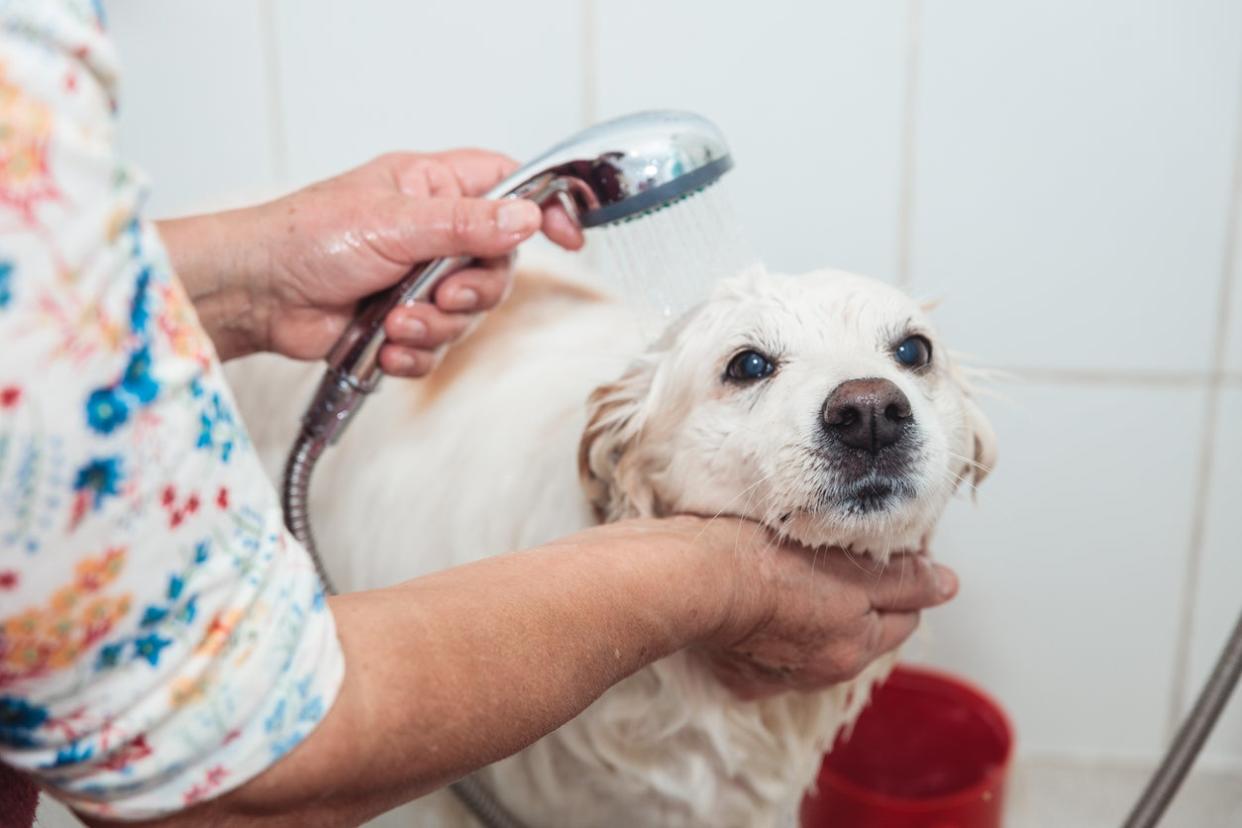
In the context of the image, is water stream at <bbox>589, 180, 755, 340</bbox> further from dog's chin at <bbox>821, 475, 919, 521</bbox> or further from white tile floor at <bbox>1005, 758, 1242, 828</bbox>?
white tile floor at <bbox>1005, 758, 1242, 828</bbox>

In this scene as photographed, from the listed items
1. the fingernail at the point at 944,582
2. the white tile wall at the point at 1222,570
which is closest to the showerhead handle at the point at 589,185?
the fingernail at the point at 944,582

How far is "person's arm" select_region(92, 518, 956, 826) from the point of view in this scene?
1.37ft

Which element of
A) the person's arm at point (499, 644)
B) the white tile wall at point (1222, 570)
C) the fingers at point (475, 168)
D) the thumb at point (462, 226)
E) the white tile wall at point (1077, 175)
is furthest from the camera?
the white tile wall at point (1222, 570)

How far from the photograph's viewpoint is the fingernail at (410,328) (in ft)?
2.53

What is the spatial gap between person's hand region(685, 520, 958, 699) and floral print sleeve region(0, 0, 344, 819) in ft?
1.04

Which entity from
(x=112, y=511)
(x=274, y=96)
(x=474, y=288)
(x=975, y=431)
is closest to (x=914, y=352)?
(x=975, y=431)

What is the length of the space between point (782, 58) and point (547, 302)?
0.34 meters

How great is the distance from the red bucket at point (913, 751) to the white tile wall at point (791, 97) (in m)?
0.46

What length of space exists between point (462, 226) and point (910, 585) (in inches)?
15.4

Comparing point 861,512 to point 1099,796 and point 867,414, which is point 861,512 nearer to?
point 867,414

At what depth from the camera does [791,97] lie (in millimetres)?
1084

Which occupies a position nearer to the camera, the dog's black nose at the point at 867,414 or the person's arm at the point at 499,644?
the person's arm at the point at 499,644

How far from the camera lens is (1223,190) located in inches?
41.8

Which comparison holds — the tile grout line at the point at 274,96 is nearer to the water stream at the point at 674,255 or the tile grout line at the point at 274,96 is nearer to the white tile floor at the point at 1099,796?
the water stream at the point at 674,255
